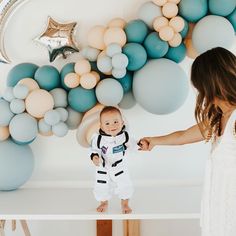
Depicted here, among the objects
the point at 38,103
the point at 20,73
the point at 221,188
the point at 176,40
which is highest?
the point at 176,40

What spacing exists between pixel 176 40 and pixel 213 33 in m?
0.13

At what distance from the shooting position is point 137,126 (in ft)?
6.07

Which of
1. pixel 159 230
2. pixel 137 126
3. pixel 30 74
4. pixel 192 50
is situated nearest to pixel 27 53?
pixel 30 74

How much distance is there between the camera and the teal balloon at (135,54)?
1.60 meters

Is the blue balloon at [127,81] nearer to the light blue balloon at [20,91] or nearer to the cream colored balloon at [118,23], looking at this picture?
the cream colored balloon at [118,23]

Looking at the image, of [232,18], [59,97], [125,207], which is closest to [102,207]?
[125,207]

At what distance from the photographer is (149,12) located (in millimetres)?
1641

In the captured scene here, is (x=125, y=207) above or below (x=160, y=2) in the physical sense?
below

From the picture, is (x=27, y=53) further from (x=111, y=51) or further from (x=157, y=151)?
(x=157, y=151)

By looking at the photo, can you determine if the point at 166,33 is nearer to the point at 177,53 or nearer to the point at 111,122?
Result: the point at 177,53

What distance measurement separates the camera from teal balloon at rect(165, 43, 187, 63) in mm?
1654

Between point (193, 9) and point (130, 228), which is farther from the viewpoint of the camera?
point (130, 228)

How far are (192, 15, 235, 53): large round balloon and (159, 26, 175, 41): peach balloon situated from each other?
9 cm

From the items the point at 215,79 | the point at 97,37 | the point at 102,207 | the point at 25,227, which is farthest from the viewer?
the point at 25,227
